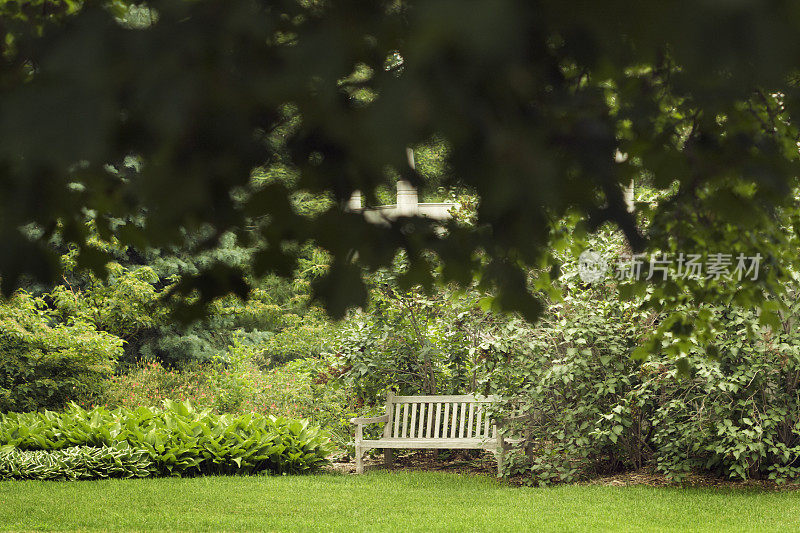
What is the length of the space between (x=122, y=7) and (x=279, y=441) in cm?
712

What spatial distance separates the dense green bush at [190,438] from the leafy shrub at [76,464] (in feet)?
0.50

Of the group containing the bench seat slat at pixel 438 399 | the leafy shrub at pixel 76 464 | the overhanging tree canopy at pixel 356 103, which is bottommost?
the leafy shrub at pixel 76 464

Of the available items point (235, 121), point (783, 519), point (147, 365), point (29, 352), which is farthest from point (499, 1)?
point (147, 365)

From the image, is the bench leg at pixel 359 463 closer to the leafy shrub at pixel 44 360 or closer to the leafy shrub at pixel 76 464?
the leafy shrub at pixel 76 464

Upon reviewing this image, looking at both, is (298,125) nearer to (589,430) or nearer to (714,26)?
(714,26)

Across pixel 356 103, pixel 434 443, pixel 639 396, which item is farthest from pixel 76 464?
pixel 356 103

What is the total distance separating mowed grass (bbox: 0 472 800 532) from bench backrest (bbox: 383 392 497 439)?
0.84 meters

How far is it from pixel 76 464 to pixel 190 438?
1.01 metres

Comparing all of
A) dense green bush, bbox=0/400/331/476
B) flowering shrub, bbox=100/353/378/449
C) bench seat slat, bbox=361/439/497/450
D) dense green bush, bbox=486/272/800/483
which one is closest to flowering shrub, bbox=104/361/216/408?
flowering shrub, bbox=100/353/378/449

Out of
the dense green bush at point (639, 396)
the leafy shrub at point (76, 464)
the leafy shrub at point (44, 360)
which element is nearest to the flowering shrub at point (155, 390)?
the leafy shrub at point (44, 360)

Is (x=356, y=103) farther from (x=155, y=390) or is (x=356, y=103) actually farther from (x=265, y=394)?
(x=155, y=390)

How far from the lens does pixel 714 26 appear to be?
0.82 m

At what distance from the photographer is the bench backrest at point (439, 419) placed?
27.5ft

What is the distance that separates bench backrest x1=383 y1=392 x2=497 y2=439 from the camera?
838 cm
